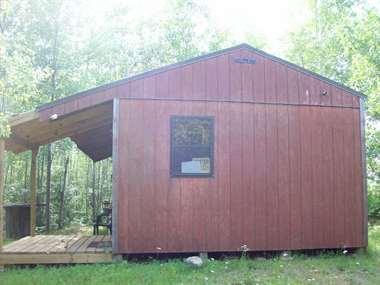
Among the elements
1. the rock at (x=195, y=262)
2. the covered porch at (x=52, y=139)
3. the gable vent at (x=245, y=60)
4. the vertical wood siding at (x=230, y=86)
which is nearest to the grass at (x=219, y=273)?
the rock at (x=195, y=262)

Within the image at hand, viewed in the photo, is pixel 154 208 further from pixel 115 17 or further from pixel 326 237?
pixel 115 17

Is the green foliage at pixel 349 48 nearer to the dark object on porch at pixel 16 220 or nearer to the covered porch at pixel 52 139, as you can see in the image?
the covered porch at pixel 52 139

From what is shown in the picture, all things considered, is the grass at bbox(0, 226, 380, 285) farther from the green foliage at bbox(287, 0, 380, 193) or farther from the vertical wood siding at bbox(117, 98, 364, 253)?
the green foliage at bbox(287, 0, 380, 193)

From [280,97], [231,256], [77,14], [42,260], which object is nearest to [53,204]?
[77,14]

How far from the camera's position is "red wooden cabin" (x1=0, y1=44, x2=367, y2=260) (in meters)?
7.11

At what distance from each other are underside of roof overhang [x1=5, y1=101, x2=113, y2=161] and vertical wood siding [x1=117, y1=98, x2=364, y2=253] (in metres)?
0.83

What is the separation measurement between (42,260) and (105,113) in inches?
107

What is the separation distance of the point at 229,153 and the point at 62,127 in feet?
10.2

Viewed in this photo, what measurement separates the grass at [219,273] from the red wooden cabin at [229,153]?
1.50 ft

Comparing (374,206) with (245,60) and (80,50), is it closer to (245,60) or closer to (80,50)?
(245,60)

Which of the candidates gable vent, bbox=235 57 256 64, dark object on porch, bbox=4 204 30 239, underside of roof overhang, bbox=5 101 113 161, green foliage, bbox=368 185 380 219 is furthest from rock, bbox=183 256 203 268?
green foliage, bbox=368 185 380 219

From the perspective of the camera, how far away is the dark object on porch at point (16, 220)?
34.7ft

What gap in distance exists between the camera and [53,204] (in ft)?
44.6

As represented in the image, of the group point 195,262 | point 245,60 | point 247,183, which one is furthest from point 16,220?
point 245,60
